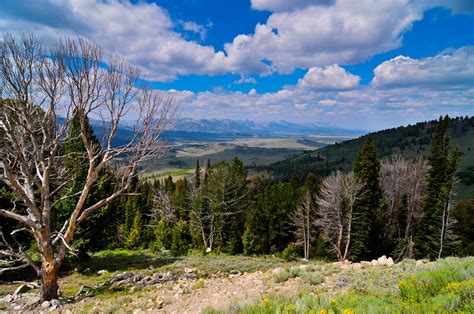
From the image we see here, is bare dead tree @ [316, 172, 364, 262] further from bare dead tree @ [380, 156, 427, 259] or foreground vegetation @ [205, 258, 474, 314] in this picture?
foreground vegetation @ [205, 258, 474, 314]

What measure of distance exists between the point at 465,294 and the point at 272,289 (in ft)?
20.1

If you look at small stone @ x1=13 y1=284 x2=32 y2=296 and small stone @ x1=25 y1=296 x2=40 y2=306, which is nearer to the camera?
small stone @ x1=25 y1=296 x2=40 y2=306

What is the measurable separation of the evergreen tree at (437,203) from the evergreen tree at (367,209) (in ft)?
14.2

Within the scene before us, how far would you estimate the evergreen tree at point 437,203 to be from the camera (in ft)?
87.7

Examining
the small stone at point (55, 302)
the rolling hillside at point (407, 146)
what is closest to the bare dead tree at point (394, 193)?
the small stone at point (55, 302)

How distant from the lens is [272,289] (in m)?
9.48

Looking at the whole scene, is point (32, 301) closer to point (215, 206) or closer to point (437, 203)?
point (215, 206)

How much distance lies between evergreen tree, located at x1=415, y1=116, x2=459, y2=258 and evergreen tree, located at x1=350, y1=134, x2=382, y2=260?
4.33 m

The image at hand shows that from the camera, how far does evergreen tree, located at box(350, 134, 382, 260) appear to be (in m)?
27.7

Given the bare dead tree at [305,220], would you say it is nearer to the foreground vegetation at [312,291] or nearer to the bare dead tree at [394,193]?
the bare dead tree at [394,193]

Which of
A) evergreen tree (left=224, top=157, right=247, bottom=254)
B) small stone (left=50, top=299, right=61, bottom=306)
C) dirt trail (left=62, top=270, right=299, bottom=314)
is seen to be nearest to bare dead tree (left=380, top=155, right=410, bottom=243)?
evergreen tree (left=224, top=157, right=247, bottom=254)

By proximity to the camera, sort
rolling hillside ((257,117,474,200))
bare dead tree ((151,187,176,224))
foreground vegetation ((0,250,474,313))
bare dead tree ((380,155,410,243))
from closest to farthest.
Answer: foreground vegetation ((0,250,474,313)) → bare dead tree ((380,155,410,243)) → bare dead tree ((151,187,176,224)) → rolling hillside ((257,117,474,200))

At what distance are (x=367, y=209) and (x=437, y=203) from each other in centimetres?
733

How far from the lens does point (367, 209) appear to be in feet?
92.1
